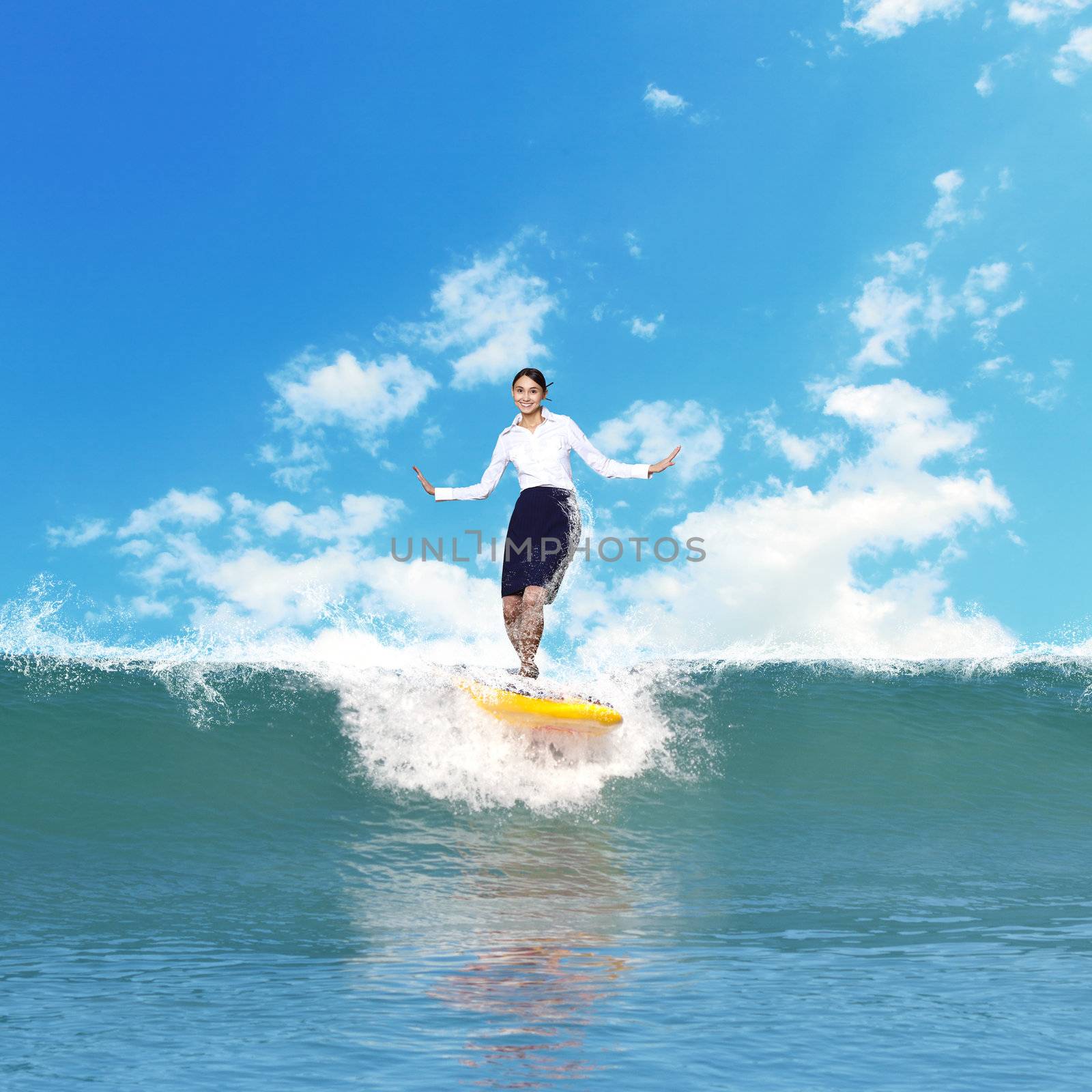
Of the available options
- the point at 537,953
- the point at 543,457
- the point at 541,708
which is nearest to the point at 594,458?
the point at 543,457

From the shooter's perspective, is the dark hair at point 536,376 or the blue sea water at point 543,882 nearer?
the blue sea water at point 543,882

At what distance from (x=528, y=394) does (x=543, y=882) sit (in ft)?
11.2

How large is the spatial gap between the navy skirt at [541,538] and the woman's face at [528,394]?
0.59 metres

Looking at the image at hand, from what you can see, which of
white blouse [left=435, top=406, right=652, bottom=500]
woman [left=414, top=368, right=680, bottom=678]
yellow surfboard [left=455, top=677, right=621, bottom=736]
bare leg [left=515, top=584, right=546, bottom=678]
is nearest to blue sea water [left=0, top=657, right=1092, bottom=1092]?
yellow surfboard [left=455, top=677, right=621, bottom=736]

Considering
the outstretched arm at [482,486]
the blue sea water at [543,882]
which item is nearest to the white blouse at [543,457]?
the outstretched arm at [482,486]

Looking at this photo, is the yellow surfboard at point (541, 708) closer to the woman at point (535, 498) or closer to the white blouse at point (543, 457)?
the woman at point (535, 498)

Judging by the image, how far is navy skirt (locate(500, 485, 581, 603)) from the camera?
25.0 feet

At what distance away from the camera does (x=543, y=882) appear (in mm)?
6445

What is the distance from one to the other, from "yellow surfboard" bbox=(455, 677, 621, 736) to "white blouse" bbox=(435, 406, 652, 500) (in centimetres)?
144

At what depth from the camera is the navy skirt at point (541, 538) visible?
7.63 m

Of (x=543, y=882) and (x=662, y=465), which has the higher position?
(x=662, y=465)

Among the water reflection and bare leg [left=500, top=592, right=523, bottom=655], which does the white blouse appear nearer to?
bare leg [left=500, top=592, right=523, bottom=655]

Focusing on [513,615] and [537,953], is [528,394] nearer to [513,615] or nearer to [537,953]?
[513,615]

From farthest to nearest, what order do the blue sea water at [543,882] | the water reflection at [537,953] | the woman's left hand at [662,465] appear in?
the woman's left hand at [662,465] → the blue sea water at [543,882] → the water reflection at [537,953]
